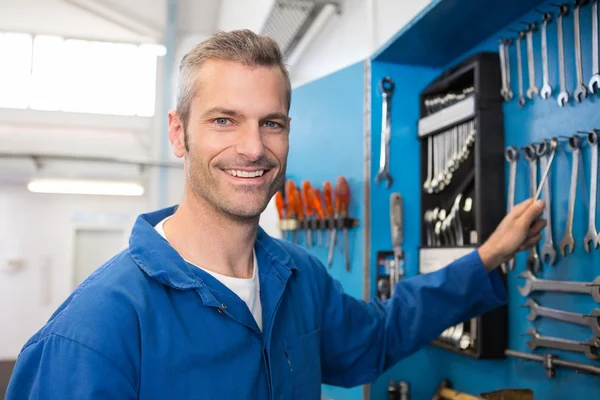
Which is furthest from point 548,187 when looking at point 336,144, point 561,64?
point 336,144

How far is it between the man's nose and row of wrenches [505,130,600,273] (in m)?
0.67

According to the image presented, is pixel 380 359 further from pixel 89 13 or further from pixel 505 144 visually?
pixel 89 13

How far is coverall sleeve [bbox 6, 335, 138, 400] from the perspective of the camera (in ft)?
2.39

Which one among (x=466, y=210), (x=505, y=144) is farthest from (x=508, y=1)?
(x=466, y=210)

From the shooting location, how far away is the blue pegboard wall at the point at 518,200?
113 cm

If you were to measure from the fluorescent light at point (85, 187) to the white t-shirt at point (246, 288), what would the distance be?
4420 mm

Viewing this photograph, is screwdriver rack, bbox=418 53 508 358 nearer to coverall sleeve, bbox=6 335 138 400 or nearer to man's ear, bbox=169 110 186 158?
man's ear, bbox=169 110 186 158

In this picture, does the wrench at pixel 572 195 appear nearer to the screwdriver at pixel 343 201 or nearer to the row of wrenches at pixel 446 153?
the row of wrenches at pixel 446 153

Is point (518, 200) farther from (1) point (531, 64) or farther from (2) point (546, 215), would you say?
(1) point (531, 64)

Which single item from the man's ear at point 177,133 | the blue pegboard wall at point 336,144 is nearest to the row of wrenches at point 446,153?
the blue pegboard wall at point 336,144

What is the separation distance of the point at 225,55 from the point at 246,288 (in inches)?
17.3

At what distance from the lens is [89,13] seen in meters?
5.23

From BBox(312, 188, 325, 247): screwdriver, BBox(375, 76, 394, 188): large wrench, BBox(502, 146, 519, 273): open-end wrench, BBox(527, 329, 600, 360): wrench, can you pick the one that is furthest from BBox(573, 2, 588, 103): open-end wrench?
BBox(312, 188, 325, 247): screwdriver

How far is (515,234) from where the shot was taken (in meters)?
1.14
